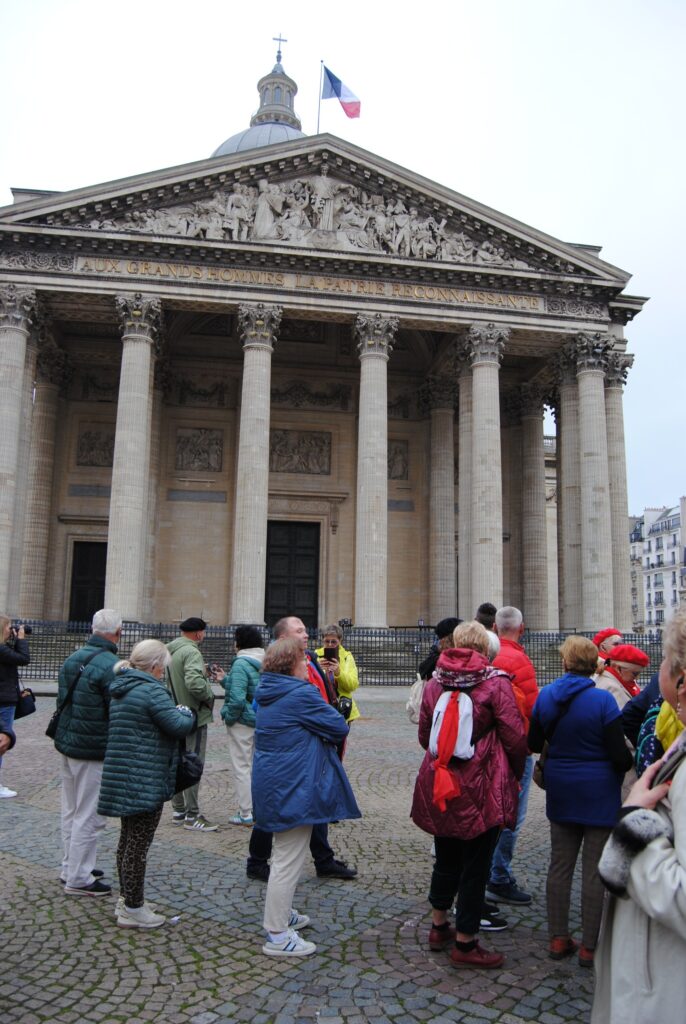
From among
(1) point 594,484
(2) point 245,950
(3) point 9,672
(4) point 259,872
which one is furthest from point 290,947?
(1) point 594,484

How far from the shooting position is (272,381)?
30109mm

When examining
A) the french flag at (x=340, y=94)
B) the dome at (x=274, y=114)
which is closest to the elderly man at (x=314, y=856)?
the french flag at (x=340, y=94)

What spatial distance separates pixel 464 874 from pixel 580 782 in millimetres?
844

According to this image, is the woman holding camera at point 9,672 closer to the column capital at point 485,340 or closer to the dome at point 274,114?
the column capital at point 485,340

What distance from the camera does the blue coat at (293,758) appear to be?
452 cm

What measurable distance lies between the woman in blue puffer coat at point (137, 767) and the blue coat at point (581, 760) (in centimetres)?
220

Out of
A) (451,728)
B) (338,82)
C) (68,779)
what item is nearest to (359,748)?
(68,779)

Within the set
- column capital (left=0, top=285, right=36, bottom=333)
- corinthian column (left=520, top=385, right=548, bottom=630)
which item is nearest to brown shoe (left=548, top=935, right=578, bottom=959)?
column capital (left=0, top=285, right=36, bottom=333)

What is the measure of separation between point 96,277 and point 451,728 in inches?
884

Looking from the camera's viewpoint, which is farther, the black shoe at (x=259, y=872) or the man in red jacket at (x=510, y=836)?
the black shoe at (x=259, y=872)

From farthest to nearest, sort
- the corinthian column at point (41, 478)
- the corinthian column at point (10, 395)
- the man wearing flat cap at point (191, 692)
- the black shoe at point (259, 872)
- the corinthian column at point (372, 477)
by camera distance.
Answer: the corinthian column at point (41, 478)
the corinthian column at point (372, 477)
the corinthian column at point (10, 395)
the man wearing flat cap at point (191, 692)
the black shoe at point (259, 872)

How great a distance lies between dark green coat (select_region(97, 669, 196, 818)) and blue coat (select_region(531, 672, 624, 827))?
220 centimetres

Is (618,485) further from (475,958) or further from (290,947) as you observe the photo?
(290,947)

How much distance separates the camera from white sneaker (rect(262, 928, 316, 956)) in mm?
4480
